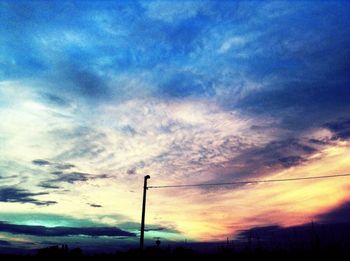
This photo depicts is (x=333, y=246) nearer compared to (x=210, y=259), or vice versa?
(x=210, y=259)

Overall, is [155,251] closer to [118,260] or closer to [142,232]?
[118,260]

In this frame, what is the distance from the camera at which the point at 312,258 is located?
182 ft

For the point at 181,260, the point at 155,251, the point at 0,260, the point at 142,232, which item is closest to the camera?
the point at 142,232

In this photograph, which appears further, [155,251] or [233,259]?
[155,251]

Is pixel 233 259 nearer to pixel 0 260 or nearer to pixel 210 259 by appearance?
pixel 210 259

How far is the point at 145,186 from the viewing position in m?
28.0

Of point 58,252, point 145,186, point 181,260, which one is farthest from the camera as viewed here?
point 58,252

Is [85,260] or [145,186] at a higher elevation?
[145,186]

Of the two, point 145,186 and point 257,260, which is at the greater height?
point 145,186

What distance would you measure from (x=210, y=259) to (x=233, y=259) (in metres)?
4.47

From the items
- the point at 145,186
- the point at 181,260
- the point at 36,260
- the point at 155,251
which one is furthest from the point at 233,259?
the point at 145,186

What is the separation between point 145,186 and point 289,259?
39860 millimetres

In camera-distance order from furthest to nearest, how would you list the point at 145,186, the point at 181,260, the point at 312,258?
the point at 181,260
the point at 312,258
the point at 145,186

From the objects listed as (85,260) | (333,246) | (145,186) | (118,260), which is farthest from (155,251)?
(145,186)
